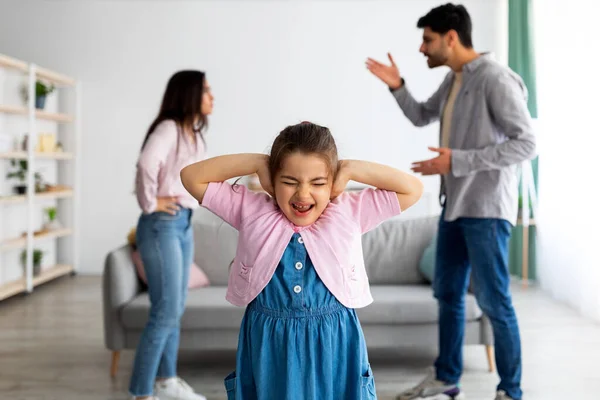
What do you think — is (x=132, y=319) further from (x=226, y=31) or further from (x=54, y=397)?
(x=226, y=31)

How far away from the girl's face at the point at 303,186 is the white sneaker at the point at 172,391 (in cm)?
157

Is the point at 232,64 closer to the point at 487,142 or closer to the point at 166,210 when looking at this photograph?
the point at 166,210

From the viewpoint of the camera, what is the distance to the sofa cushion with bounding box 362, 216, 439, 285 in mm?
3785

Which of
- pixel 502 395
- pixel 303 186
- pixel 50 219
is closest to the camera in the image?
pixel 303 186

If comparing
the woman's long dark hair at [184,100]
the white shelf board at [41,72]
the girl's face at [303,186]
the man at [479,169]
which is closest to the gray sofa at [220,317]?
the man at [479,169]

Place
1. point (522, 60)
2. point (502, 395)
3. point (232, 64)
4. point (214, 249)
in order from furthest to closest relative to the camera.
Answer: point (232, 64), point (522, 60), point (214, 249), point (502, 395)

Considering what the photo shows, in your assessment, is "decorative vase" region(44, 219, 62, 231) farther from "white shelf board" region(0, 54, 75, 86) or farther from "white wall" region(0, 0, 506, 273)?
"white shelf board" region(0, 54, 75, 86)

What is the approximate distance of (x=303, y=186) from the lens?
152 centimetres

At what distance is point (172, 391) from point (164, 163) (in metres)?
0.96

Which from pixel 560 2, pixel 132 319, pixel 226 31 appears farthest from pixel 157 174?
pixel 226 31

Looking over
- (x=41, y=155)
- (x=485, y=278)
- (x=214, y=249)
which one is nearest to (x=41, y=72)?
(x=41, y=155)

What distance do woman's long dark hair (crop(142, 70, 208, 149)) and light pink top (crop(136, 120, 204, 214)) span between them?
0.04 m

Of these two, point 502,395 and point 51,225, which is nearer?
point 502,395

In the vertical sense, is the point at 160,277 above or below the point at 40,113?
below
